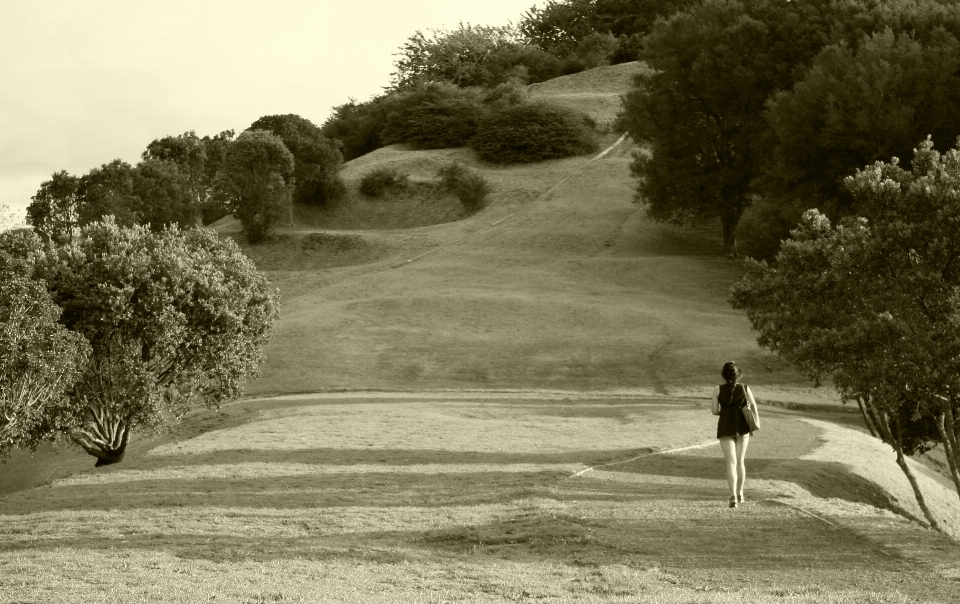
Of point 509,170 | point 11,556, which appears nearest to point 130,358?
point 11,556

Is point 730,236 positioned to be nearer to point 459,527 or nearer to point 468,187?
point 468,187

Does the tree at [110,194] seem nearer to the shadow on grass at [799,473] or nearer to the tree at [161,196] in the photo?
the tree at [161,196]

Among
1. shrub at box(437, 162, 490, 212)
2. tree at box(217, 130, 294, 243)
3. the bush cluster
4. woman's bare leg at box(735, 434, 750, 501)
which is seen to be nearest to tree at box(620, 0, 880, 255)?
shrub at box(437, 162, 490, 212)

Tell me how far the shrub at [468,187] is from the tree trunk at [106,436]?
5281 centimetres

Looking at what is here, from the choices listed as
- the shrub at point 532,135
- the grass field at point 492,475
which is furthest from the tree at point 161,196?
the shrub at point 532,135

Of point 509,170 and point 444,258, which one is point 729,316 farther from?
point 509,170

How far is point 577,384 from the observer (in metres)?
43.0

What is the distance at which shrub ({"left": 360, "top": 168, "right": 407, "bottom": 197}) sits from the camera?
85500 mm

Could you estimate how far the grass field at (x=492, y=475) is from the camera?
13.7 meters

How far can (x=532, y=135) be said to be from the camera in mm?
92188

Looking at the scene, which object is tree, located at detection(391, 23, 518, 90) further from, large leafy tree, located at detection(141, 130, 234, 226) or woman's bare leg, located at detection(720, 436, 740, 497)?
woman's bare leg, located at detection(720, 436, 740, 497)

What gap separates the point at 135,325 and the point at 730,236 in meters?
45.5

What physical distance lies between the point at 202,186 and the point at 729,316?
5269 cm

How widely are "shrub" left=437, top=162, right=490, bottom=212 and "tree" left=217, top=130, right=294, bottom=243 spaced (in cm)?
1406
